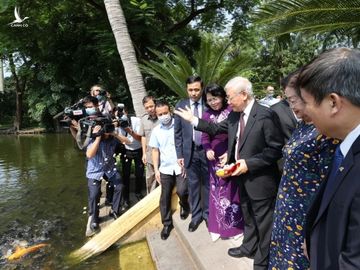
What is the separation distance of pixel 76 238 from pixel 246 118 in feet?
12.0

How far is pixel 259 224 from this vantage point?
326 centimetres

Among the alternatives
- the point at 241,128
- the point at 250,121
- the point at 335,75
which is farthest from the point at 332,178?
the point at 241,128

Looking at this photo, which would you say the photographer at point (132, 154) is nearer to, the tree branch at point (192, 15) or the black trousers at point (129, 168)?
the black trousers at point (129, 168)

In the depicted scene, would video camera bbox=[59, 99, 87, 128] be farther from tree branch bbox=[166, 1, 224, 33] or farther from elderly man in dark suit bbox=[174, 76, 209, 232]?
tree branch bbox=[166, 1, 224, 33]

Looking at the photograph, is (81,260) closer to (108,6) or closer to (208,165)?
(208,165)

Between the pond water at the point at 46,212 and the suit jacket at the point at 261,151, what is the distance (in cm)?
215

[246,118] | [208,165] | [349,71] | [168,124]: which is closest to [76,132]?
[168,124]

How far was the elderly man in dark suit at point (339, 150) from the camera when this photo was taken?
139cm

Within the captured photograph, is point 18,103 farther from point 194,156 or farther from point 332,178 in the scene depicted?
point 332,178

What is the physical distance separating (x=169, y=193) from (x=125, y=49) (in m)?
2.66

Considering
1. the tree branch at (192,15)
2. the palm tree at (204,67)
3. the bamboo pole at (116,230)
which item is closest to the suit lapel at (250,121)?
the bamboo pole at (116,230)

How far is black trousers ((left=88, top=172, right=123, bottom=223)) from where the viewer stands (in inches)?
214

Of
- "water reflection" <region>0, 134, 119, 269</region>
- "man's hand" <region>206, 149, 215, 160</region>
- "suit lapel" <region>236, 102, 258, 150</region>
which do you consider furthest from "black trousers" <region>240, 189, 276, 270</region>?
"water reflection" <region>0, 134, 119, 269</region>

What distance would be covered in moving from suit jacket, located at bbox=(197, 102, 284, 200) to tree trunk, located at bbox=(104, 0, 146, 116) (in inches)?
128
